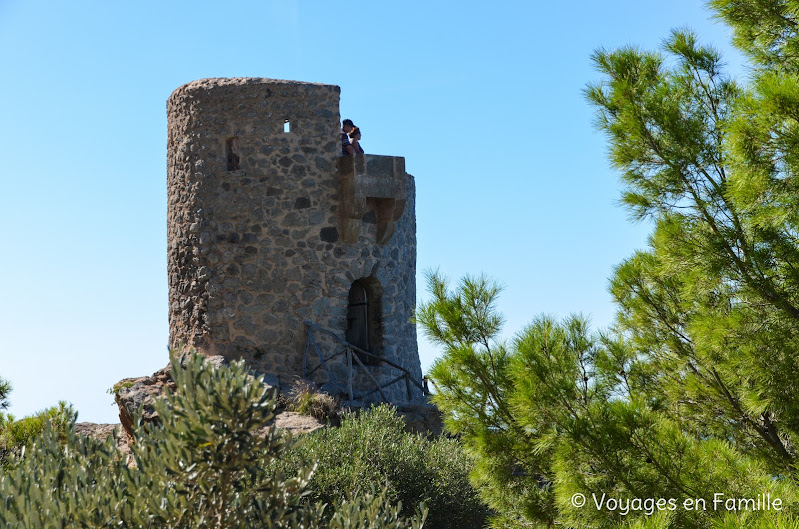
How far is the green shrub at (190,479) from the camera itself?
3531mm

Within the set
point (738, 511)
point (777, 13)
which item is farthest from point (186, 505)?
point (777, 13)

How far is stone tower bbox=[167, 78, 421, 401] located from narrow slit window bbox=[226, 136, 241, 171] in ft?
0.05

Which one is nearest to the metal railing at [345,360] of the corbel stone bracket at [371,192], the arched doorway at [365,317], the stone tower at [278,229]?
the stone tower at [278,229]

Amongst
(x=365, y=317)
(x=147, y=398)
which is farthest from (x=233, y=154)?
(x=147, y=398)

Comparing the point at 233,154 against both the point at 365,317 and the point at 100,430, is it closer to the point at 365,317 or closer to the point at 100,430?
the point at 365,317

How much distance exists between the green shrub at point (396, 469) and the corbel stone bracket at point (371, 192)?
383 centimetres

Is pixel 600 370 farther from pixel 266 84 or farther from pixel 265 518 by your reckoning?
pixel 266 84

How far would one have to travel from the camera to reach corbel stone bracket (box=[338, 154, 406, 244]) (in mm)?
11734

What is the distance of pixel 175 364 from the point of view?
143 inches

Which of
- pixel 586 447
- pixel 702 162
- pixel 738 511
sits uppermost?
pixel 702 162

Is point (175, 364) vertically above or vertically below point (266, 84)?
below

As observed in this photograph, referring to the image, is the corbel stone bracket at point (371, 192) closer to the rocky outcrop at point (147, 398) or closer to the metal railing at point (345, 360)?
the metal railing at point (345, 360)

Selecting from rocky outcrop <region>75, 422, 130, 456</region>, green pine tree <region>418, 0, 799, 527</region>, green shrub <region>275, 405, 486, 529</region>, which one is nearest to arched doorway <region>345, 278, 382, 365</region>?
rocky outcrop <region>75, 422, 130, 456</region>

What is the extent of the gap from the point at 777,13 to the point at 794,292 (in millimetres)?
1684
